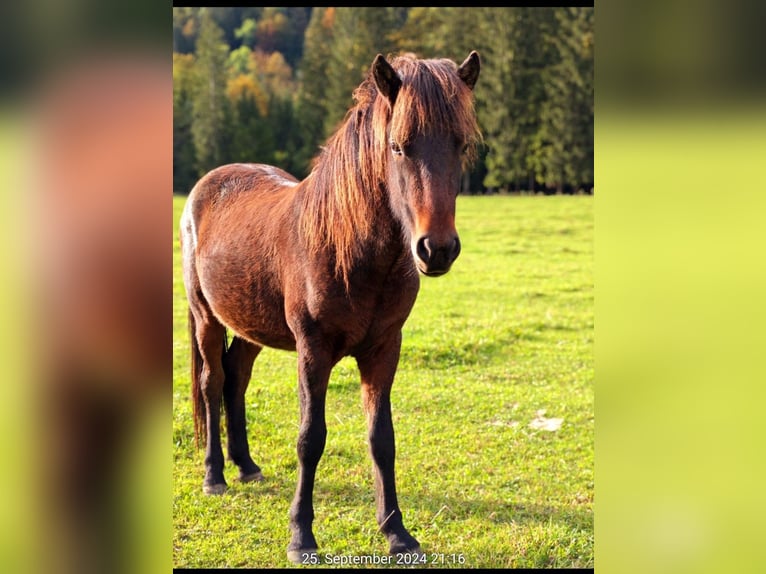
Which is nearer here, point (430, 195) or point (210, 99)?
point (430, 195)

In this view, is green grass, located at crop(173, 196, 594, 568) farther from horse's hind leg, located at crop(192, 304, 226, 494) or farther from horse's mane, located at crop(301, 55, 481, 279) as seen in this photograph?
horse's mane, located at crop(301, 55, 481, 279)

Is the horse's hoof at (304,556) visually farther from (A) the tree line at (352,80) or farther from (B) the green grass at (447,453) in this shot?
(A) the tree line at (352,80)

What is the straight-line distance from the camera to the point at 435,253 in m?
2.95

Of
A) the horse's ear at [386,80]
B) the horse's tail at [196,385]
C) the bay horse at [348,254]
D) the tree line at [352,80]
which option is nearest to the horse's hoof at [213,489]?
the bay horse at [348,254]

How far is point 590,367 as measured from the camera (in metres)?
8.58

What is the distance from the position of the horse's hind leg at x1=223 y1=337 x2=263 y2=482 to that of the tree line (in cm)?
1893

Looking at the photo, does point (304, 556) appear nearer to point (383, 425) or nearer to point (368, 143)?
point (383, 425)

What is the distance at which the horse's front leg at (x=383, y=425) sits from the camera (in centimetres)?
410

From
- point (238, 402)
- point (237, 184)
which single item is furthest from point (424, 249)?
point (238, 402)

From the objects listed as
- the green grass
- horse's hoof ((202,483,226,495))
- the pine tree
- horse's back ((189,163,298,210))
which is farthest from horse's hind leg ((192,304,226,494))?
the pine tree

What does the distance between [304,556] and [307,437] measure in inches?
25.5
